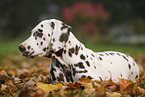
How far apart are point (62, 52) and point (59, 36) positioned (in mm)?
259

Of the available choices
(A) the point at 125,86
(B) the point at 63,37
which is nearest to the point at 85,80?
(A) the point at 125,86

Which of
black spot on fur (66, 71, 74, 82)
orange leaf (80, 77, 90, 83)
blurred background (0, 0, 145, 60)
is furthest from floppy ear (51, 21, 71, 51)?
blurred background (0, 0, 145, 60)

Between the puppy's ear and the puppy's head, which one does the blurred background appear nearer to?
the puppy's head

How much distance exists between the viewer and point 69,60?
11.0 feet

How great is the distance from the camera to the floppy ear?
3.26 metres

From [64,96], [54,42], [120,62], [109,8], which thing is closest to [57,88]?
[64,96]

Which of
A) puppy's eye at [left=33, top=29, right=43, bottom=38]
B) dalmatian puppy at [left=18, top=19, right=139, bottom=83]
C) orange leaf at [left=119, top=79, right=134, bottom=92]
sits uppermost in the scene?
puppy's eye at [left=33, top=29, right=43, bottom=38]

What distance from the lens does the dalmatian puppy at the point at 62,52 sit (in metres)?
3.27

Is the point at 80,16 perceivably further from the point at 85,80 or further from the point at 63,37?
the point at 85,80

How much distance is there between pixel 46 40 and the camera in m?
3.31

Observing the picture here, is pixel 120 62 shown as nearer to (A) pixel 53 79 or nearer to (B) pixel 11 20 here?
(A) pixel 53 79

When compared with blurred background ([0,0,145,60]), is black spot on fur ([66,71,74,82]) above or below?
below

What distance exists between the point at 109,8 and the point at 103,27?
2996 millimetres

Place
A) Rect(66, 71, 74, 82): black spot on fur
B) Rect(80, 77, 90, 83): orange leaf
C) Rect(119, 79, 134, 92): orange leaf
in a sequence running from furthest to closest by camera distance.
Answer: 1. Rect(66, 71, 74, 82): black spot on fur
2. Rect(80, 77, 90, 83): orange leaf
3. Rect(119, 79, 134, 92): orange leaf
